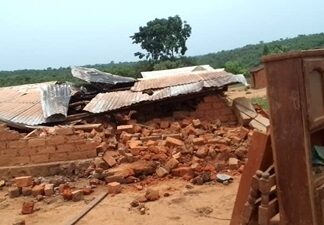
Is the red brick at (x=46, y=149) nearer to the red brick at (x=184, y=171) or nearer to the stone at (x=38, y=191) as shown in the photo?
the stone at (x=38, y=191)

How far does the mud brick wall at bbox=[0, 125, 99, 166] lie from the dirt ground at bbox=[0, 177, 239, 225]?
4.07 feet

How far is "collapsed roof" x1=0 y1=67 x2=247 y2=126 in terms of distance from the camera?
31.9 ft

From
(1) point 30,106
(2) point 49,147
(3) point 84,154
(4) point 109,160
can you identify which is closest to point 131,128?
(3) point 84,154

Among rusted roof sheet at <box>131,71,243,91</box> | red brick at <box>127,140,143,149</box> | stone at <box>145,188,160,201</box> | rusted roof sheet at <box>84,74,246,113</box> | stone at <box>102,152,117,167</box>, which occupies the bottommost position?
stone at <box>145,188,160,201</box>

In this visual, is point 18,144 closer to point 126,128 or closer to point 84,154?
point 84,154

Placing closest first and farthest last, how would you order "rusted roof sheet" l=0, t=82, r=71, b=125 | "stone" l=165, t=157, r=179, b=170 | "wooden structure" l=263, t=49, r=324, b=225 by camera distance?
Answer: "wooden structure" l=263, t=49, r=324, b=225 → "stone" l=165, t=157, r=179, b=170 → "rusted roof sheet" l=0, t=82, r=71, b=125

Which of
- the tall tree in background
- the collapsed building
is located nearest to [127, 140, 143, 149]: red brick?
the collapsed building

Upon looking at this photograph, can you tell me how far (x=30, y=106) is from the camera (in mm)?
10945

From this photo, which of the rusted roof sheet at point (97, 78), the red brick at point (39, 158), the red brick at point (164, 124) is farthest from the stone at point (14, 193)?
the rusted roof sheet at point (97, 78)

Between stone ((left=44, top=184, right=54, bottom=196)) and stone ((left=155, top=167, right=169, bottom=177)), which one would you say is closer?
stone ((left=44, top=184, right=54, bottom=196))

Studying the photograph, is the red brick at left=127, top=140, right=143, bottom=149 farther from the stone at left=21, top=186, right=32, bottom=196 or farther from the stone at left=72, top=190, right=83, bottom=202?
the stone at left=21, top=186, right=32, bottom=196

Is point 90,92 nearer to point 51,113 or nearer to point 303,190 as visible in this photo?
point 51,113

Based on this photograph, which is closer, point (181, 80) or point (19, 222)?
point (19, 222)

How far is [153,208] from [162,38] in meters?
30.2
